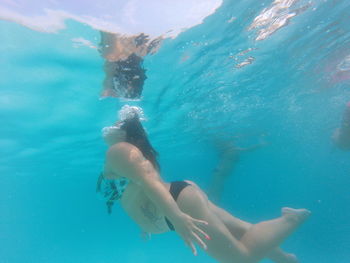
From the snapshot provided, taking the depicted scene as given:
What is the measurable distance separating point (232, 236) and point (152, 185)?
188cm

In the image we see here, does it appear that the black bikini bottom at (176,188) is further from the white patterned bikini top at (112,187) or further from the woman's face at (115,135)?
the woman's face at (115,135)

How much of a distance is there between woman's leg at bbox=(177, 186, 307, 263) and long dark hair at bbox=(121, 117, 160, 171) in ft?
4.10

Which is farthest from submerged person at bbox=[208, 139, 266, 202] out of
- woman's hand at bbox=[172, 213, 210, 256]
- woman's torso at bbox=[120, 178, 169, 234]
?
woman's hand at bbox=[172, 213, 210, 256]

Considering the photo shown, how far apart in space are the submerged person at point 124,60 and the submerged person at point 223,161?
52.4ft

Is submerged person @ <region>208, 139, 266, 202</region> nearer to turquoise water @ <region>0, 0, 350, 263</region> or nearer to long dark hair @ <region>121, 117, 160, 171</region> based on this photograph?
turquoise water @ <region>0, 0, 350, 263</region>

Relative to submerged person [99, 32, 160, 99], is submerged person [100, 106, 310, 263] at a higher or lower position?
lower

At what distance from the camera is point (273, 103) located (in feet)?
68.3

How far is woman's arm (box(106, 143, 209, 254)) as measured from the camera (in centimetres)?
349

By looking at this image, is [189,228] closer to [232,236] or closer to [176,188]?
[176,188]

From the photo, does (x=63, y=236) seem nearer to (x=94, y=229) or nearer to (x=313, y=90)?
(x=94, y=229)

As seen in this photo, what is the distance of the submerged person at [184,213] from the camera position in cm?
367

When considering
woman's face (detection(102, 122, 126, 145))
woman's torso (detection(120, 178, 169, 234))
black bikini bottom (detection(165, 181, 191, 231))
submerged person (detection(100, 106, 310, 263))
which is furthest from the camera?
woman's face (detection(102, 122, 126, 145))

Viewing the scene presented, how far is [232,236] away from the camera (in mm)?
4574

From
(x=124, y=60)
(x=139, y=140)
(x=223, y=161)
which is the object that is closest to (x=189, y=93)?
(x=124, y=60)
